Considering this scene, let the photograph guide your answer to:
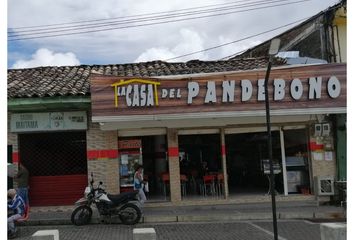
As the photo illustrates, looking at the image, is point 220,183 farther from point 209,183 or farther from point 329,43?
point 329,43

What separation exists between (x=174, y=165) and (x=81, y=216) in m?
3.88

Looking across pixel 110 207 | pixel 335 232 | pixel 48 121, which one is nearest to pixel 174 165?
pixel 110 207

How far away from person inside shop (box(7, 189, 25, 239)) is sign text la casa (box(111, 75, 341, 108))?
158 inches

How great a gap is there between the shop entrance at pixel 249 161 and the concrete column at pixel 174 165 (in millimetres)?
1893

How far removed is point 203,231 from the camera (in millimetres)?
12203

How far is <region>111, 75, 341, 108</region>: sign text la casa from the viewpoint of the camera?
14562mm

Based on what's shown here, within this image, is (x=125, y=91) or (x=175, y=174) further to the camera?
(x=175, y=174)

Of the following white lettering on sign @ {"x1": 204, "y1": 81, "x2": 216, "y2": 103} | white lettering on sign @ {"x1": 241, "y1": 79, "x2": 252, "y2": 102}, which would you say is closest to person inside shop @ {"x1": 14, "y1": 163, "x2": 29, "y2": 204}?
white lettering on sign @ {"x1": 204, "y1": 81, "x2": 216, "y2": 103}

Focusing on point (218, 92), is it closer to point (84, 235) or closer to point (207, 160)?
point (207, 160)

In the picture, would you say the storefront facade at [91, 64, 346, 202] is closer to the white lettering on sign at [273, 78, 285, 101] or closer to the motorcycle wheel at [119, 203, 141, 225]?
the white lettering on sign at [273, 78, 285, 101]

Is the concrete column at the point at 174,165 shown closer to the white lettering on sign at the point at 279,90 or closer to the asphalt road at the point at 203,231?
the asphalt road at the point at 203,231

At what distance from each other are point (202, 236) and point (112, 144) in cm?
536

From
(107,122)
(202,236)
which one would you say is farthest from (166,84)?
(202,236)

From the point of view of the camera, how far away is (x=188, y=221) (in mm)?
13758
